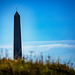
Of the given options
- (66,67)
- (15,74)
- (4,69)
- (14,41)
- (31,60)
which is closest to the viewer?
(15,74)

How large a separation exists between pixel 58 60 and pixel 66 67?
545 millimetres

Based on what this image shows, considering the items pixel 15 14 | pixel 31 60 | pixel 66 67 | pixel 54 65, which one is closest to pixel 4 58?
pixel 31 60

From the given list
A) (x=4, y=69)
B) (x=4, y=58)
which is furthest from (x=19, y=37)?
(x=4, y=69)

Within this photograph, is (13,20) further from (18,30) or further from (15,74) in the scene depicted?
(15,74)

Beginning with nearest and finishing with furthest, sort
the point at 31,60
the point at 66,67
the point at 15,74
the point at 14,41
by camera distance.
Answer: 1. the point at 15,74
2. the point at 31,60
3. the point at 66,67
4. the point at 14,41

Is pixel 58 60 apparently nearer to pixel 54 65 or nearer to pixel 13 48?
pixel 54 65

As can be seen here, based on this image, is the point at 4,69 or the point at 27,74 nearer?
the point at 27,74

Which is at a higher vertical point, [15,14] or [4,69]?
[15,14]

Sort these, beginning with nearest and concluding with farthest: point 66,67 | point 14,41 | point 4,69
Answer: point 4,69
point 66,67
point 14,41

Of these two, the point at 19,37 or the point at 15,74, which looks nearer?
the point at 15,74

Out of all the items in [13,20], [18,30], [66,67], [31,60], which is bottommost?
[66,67]

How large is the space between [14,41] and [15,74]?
5396 mm

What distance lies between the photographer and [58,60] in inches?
265

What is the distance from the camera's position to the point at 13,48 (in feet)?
31.1
